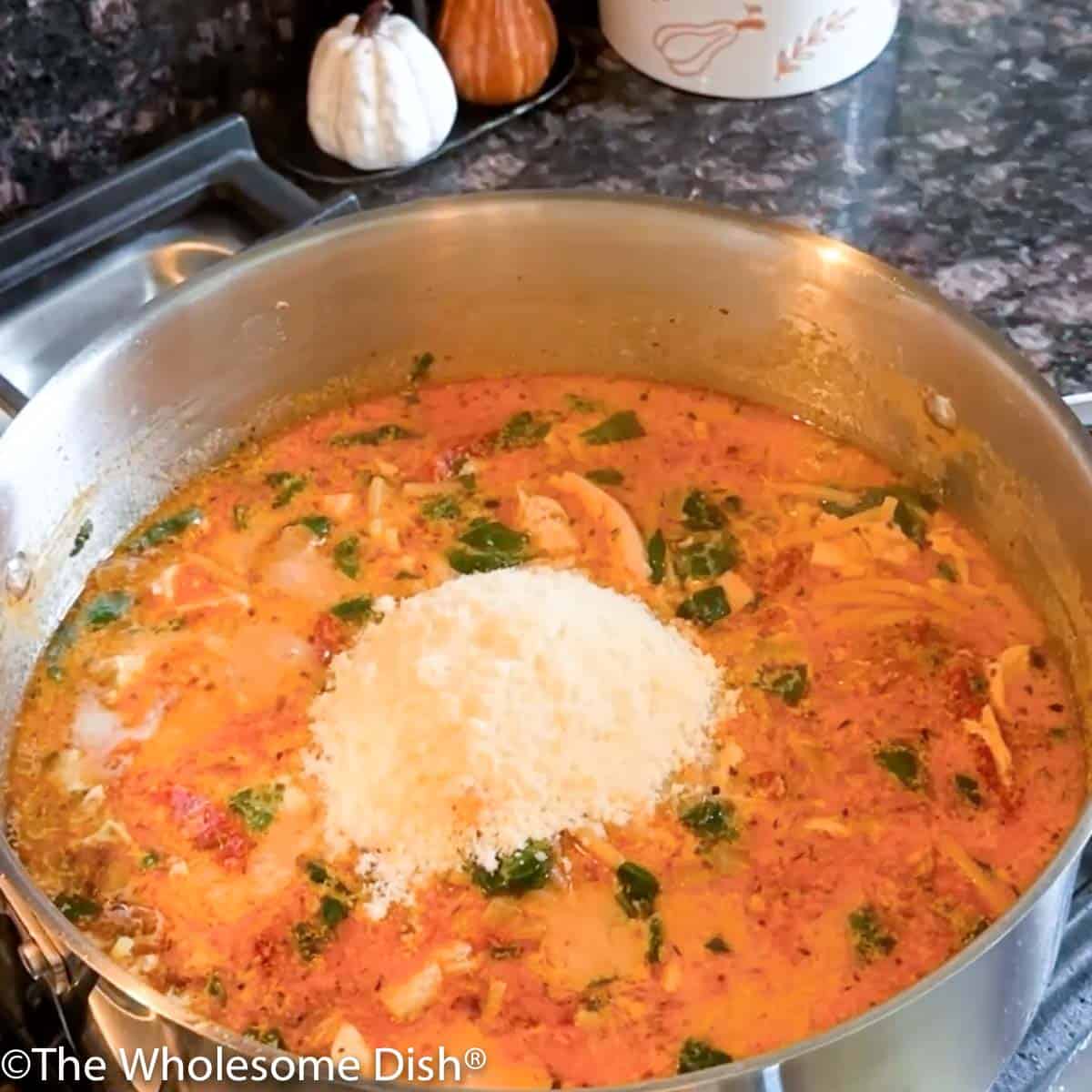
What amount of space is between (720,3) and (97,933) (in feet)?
3.57

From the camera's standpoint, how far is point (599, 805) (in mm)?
1111

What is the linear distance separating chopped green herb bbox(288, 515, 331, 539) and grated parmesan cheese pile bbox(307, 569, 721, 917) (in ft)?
0.61

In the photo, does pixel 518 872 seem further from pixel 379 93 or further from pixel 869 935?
pixel 379 93

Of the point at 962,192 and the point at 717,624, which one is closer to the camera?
the point at 717,624

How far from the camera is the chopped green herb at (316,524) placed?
4.55 feet

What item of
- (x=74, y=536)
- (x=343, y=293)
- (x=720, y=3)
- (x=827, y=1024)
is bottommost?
(x=827, y=1024)

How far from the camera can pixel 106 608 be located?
1.34 m

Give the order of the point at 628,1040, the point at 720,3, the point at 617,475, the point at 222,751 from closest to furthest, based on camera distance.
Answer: the point at 628,1040, the point at 222,751, the point at 617,475, the point at 720,3

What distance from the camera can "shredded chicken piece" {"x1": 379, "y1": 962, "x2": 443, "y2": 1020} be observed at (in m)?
1.05

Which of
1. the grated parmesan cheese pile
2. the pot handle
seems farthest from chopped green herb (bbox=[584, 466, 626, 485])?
the pot handle

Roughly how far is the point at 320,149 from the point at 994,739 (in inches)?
36.9

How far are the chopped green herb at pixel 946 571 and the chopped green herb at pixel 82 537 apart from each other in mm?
751

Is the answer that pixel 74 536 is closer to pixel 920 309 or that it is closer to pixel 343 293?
pixel 343 293

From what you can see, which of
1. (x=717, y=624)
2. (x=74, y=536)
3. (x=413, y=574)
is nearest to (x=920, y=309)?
(x=717, y=624)
